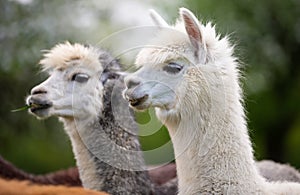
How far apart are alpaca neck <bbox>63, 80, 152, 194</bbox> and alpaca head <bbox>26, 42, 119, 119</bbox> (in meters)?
0.08

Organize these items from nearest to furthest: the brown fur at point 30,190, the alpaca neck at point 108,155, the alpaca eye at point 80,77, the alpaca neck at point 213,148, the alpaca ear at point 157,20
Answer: the brown fur at point 30,190
the alpaca neck at point 213,148
the alpaca ear at point 157,20
the alpaca neck at point 108,155
the alpaca eye at point 80,77

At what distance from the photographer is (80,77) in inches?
201

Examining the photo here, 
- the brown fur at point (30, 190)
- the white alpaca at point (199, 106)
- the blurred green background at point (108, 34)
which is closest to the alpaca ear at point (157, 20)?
the white alpaca at point (199, 106)

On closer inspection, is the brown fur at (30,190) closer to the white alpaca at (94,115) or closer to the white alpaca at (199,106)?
the white alpaca at (199,106)

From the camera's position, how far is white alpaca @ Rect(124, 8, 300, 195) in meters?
4.04

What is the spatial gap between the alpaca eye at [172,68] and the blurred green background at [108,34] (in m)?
6.49

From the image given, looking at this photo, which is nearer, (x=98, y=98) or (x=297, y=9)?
(x=98, y=98)

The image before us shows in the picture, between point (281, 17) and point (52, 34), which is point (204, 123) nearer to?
point (52, 34)

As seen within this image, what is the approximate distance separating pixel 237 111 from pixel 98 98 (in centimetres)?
121

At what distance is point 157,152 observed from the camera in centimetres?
514

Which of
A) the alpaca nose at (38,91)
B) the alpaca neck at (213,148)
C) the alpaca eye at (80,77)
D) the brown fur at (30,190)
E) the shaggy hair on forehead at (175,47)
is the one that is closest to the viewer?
A: the brown fur at (30,190)

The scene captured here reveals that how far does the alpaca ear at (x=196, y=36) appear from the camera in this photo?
4052 millimetres

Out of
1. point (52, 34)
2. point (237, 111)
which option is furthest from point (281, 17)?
point (237, 111)

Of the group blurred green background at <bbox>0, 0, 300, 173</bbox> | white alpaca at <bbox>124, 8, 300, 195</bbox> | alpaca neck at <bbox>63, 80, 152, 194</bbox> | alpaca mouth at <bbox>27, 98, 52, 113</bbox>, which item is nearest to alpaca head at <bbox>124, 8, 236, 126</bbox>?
white alpaca at <bbox>124, 8, 300, 195</bbox>
